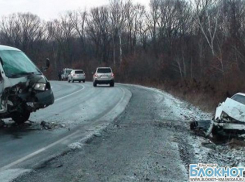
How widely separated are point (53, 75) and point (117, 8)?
1776 cm

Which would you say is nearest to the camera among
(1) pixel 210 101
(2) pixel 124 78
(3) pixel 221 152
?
(3) pixel 221 152

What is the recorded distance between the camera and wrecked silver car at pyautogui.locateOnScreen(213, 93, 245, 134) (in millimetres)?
11836

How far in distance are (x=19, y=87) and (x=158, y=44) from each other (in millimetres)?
58562

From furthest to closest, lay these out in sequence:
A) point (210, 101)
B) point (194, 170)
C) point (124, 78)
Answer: point (124, 78) → point (210, 101) → point (194, 170)

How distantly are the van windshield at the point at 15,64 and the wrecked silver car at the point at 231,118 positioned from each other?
5.08 m

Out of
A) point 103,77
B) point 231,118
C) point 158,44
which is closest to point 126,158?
point 231,118

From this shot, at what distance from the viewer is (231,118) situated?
12031mm

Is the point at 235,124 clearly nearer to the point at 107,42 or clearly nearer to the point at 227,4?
the point at 227,4

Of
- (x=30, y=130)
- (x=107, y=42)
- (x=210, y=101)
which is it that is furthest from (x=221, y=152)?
(x=107, y=42)

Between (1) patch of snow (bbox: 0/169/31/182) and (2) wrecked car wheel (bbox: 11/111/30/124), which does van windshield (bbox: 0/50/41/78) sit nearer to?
(2) wrecked car wheel (bbox: 11/111/30/124)

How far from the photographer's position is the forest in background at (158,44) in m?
32.6

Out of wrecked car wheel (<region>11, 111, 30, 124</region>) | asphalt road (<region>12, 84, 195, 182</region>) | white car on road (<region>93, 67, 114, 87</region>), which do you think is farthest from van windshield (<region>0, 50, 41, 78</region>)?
white car on road (<region>93, 67, 114, 87</region>)

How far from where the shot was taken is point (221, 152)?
1011 centimetres

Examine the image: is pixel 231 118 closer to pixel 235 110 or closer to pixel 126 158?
pixel 235 110
